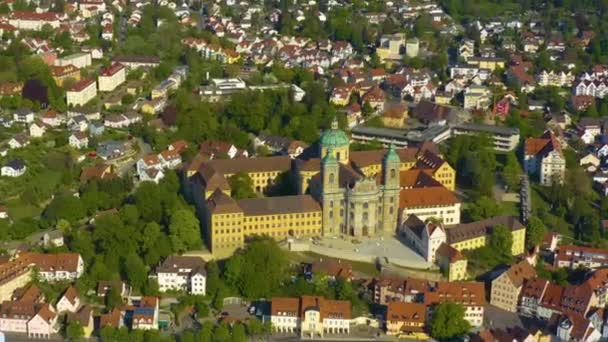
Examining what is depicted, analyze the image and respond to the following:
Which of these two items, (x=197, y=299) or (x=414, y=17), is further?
(x=414, y=17)

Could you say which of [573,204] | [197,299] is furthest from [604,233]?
[197,299]

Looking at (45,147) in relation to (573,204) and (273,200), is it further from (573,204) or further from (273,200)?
(573,204)

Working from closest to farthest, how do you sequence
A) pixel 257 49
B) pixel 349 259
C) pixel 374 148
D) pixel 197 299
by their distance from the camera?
1. pixel 197 299
2. pixel 349 259
3. pixel 374 148
4. pixel 257 49

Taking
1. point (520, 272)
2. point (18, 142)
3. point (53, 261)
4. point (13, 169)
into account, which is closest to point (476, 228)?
point (520, 272)

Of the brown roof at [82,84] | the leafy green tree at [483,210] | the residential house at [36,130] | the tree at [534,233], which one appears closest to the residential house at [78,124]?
the residential house at [36,130]

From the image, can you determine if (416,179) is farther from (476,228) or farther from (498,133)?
(498,133)

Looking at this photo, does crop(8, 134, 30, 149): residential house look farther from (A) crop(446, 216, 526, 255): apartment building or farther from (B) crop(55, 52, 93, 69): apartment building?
(A) crop(446, 216, 526, 255): apartment building

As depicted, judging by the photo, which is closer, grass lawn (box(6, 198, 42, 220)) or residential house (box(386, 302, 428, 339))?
residential house (box(386, 302, 428, 339))

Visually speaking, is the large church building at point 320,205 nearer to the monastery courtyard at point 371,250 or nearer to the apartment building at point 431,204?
the apartment building at point 431,204

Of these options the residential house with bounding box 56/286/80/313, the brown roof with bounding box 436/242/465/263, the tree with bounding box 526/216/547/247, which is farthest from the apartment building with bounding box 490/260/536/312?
the residential house with bounding box 56/286/80/313
